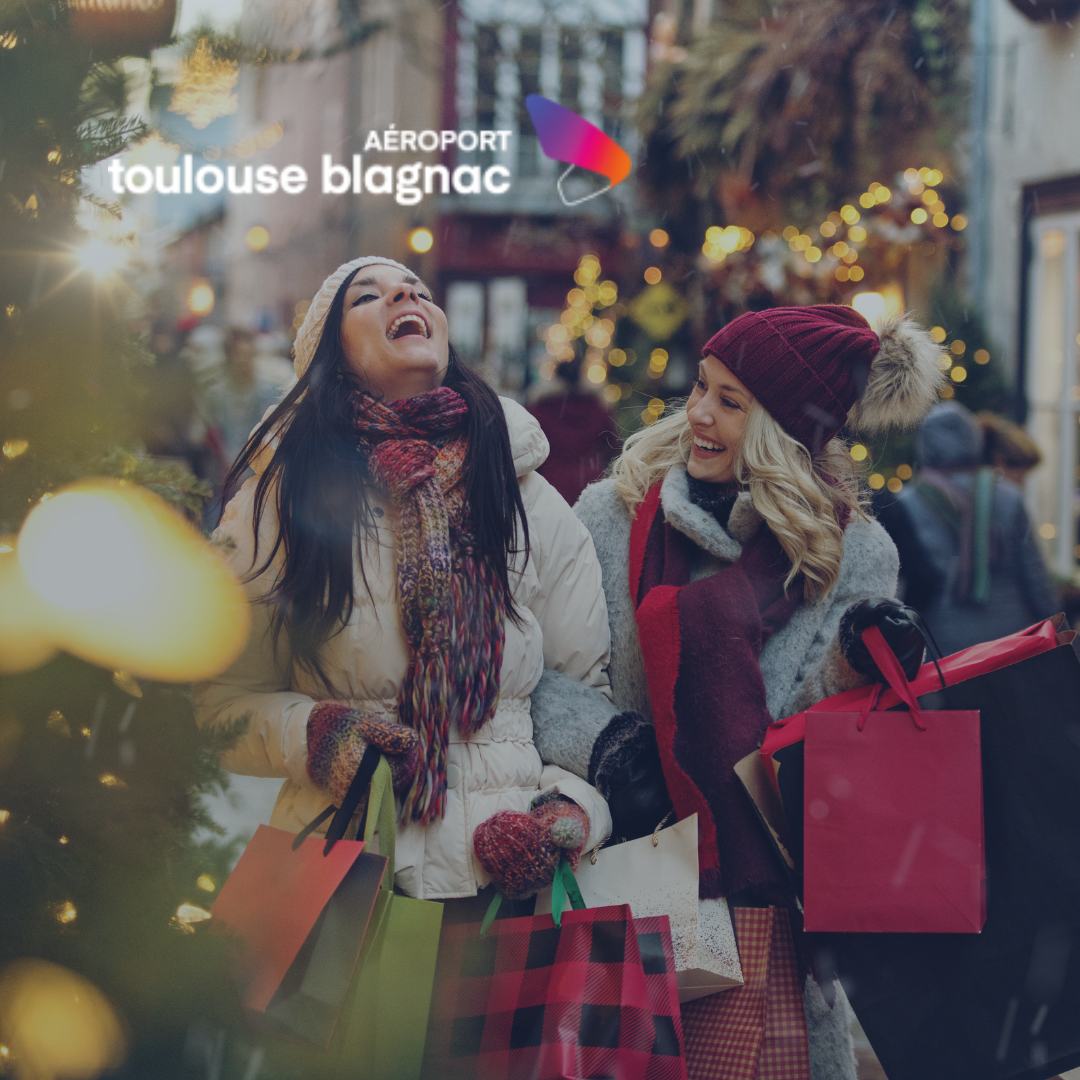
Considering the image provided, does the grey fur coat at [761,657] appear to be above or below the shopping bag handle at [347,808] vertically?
above

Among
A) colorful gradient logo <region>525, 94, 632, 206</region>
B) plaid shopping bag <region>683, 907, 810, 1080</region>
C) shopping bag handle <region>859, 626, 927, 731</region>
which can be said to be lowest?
plaid shopping bag <region>683, 907, 810, 1080</region>

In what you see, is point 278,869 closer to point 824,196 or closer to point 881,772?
point 881,772

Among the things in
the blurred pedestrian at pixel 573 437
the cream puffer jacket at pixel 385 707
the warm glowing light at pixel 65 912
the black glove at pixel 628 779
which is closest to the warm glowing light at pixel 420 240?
the blurred pedestrian at pixel 573 437

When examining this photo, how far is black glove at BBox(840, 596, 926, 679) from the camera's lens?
70.6 inches

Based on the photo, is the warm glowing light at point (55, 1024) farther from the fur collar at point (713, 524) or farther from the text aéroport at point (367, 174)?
the fur collar at point (713, 524)

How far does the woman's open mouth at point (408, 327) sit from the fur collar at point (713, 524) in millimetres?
572

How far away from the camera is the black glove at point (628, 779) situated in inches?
74.5

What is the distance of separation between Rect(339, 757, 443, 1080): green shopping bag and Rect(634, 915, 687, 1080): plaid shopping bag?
325 mm

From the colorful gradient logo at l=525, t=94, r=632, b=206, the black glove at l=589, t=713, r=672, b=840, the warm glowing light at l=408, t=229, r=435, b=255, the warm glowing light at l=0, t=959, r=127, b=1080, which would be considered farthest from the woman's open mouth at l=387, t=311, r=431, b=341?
the warm glowing light at l=408, t=229, r=435, b=255

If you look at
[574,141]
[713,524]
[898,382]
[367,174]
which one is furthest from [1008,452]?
[367,174]

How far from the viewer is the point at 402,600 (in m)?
1.79

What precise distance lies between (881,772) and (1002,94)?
6.35m

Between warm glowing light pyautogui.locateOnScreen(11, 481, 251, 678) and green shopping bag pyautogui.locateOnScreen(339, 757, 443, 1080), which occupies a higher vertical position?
warm glowing light pyautogui.locateOnScreen(11, 481, 251, 678)

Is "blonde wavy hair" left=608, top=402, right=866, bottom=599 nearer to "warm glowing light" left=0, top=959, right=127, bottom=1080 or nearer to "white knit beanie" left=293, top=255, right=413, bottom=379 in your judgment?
"white knit beanie" left=293, top=255, right=413, bottom=379
